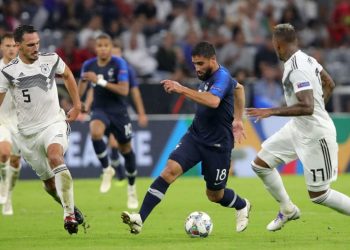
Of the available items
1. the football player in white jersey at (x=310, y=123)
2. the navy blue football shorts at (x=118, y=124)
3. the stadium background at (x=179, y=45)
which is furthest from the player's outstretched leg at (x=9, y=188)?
the stadium background at (x=179, y=45)

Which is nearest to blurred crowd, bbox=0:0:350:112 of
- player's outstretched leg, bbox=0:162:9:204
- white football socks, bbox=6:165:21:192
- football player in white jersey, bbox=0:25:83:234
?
white football socks, bbox=6:165:21:192

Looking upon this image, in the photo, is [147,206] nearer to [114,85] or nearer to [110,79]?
[114,85]

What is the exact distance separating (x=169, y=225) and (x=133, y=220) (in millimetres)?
1984

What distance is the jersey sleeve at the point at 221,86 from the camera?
10742 mm

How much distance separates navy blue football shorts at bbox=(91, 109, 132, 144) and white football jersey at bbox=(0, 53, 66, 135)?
14.5 feet

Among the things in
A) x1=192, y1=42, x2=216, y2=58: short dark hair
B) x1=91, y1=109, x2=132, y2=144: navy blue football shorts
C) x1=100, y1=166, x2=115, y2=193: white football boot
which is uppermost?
x1=192, y1=42, x2=216, y2=58: short dark hair

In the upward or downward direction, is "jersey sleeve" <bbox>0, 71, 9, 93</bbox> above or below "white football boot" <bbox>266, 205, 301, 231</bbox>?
above

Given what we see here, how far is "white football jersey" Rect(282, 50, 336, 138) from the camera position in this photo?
10453 mm

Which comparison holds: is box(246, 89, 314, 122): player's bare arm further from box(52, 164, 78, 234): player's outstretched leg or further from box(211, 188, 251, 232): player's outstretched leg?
box(52, 164, 78, 234): player's outstretched leg

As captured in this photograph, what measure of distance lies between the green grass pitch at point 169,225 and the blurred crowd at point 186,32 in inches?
197

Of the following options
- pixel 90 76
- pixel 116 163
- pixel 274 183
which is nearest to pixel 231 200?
pixel 274 183

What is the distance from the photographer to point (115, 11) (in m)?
24.4

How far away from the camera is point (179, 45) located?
24.0 m

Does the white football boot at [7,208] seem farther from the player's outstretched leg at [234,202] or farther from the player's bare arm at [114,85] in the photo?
the player's outstretched leg at [234,202]
